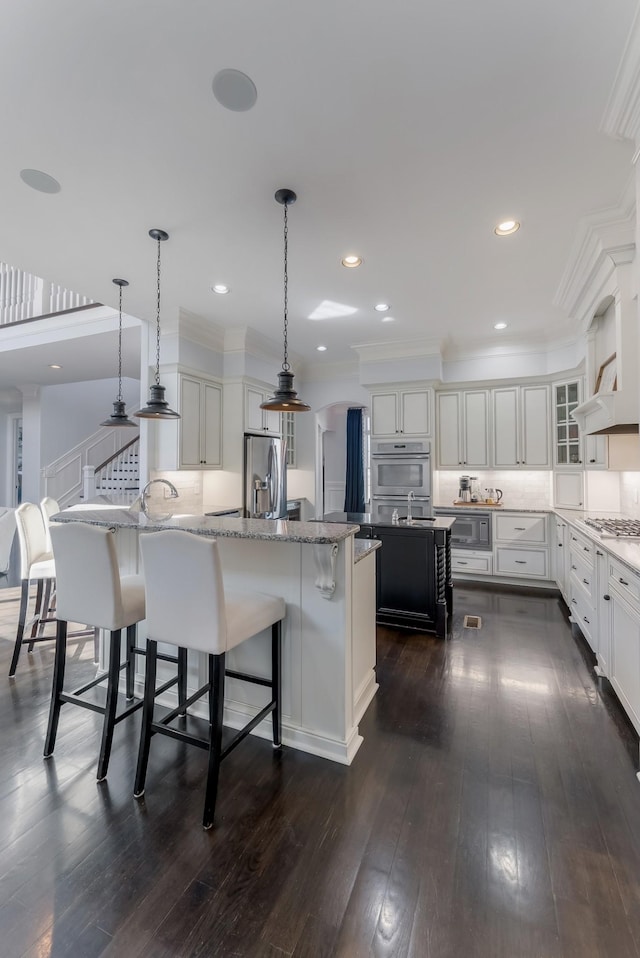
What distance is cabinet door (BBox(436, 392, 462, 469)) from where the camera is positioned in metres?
5.51

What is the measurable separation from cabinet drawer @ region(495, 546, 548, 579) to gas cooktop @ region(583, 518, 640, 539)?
1.54m

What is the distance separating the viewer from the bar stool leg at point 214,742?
162 centimetres

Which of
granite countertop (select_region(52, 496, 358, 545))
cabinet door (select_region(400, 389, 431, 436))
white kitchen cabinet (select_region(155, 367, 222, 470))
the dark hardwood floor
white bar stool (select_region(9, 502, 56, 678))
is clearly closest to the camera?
the dark hardwood floor

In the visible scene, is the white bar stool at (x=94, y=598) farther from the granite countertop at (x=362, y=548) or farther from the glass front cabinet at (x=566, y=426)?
the glass front cabinet at (x=566, y=426)

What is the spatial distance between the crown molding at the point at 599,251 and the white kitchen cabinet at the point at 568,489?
1.74 metres

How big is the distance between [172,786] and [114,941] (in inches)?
25.0

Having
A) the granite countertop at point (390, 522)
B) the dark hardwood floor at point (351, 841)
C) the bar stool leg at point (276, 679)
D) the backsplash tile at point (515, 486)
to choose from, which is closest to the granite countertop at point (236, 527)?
the bar stool leg at point (276, 679)

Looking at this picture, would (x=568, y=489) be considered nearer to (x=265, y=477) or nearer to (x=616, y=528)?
(x=616, y=528)

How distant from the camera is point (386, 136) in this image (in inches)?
81.7

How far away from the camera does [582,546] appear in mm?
3227

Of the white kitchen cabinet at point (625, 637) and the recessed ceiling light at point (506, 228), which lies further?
the recessed ceiling light at point (506, 228)

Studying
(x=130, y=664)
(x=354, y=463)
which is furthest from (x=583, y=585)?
(x=354, y=463)

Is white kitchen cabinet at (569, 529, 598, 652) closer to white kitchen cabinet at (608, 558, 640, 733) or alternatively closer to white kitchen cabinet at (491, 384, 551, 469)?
white kitchen cabinet at (608, 558, 640, 733)

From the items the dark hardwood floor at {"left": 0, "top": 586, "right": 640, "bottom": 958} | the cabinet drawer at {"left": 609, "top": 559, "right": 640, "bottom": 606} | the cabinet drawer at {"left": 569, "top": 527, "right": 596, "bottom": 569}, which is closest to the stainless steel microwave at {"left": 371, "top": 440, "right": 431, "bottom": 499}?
the cabinet drawer at {"left": 569, "top": 527, "right": 596, "bottom": 569}
